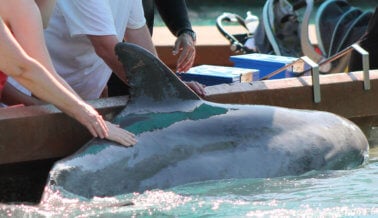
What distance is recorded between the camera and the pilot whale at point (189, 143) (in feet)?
16.1

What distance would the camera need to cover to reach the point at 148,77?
5207mm

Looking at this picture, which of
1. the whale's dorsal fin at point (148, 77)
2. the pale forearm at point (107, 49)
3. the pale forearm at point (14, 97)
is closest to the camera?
the whale's dorsal fin at point (148, 77)

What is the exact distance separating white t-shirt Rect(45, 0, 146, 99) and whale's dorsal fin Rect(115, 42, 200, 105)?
22cm

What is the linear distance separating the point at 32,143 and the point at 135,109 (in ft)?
1.68

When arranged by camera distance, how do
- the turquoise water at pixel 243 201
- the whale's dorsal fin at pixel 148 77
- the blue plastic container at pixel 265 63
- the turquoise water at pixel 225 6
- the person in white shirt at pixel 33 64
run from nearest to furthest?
the turquoise water at pixel 243 201 < the person in white shirt at pixel 33 64 < the whale's dorsal fin at pixel 148 77 < the blue plastic container at pixel 265 63 < the turquoise water at pixel 225 6

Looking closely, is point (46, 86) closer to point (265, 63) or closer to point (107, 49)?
point (107, 49)

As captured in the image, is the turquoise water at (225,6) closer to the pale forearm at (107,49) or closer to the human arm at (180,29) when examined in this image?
the human arm at (180,29)

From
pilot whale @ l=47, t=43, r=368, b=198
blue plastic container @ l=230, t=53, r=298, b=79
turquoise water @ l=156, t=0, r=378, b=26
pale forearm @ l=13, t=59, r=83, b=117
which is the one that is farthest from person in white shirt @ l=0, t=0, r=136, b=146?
turquoise water @ l=156, t=0, r=378, b=26

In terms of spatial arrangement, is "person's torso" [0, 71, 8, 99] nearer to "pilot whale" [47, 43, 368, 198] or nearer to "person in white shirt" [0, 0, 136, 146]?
"person in white shirt" [0, 0, 136, 146]

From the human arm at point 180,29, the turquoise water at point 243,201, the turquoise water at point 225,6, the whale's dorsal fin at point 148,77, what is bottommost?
the turquoise water at point 225,6

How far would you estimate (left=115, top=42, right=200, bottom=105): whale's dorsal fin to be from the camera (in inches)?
202

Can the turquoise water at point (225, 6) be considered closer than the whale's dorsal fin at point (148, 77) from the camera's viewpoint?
No

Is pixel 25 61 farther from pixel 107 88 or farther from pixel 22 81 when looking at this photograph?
pixel 107 88

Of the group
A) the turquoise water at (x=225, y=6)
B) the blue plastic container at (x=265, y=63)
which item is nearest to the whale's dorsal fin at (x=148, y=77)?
the blue plastic container at (x=265, y=63)
